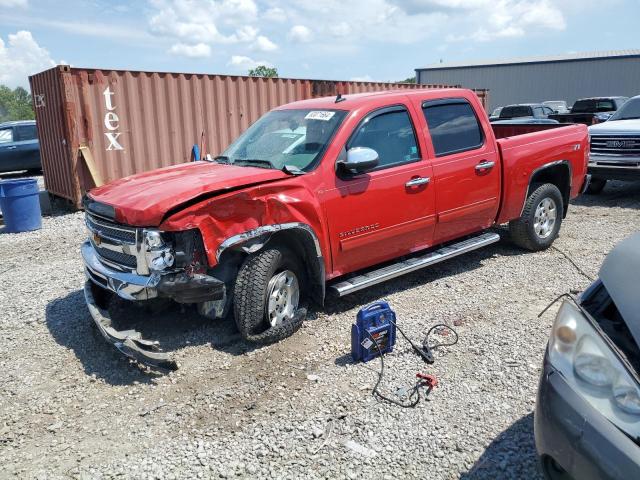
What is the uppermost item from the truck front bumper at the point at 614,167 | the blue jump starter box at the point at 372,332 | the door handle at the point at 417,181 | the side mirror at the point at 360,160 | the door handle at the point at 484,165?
the side mirror at the point at 360,160

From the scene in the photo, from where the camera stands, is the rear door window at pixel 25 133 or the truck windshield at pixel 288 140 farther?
the rear door window at pixel 25 133

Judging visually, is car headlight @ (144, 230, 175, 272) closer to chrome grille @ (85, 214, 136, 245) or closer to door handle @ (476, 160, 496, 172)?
chrome grille @ (85, 214, 136, 245)

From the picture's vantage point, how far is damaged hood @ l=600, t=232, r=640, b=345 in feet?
6.93

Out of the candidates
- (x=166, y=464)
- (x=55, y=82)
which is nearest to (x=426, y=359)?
(x=166, y=464)

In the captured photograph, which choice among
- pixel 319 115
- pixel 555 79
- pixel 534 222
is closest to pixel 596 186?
pixel 534 222

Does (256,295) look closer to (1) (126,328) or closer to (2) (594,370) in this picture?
(1) (126,328)

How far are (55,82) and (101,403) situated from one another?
25.3 feet

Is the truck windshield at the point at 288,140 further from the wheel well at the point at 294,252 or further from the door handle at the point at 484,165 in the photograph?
the door handle at the point at 484,165

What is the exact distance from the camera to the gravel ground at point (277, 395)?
2977 millimetres

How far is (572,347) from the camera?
7.13 ft

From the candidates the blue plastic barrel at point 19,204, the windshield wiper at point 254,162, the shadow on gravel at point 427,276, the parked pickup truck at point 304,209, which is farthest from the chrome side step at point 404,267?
the blue plastic barrel at point 19,204

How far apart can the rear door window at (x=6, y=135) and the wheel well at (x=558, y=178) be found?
14.5 meters

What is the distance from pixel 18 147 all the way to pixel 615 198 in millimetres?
15137

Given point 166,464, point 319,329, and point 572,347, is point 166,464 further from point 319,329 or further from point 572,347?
point 572,347
